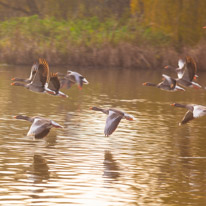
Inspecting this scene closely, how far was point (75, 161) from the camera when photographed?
1521 cm

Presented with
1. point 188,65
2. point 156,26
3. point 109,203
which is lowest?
point 109,203

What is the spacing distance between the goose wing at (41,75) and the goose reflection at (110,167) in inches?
102

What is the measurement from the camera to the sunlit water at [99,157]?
12602mm

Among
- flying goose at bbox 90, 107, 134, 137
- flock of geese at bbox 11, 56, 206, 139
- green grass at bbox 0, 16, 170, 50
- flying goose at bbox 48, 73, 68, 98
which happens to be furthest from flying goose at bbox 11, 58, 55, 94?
green grass at bbox 0, 16, 170, 50

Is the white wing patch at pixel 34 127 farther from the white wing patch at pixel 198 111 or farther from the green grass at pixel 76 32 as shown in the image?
the green grass at pixel 76 32

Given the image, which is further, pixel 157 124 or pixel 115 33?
pixel 115 33

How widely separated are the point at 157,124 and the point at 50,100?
6281 millimetres

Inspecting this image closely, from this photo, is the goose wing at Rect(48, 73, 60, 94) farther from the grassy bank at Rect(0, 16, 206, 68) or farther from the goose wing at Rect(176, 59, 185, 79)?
the grassy bank at Rect(0, 16, 206, 68)

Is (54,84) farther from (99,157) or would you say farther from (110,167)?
(110,167)

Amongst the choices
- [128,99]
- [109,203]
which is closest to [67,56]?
[128,99]

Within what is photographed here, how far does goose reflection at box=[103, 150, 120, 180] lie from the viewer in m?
14.1

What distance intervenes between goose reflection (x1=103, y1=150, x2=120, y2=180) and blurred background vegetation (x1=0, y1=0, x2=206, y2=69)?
22408mm

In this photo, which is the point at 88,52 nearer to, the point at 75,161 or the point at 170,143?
the point at 170,143

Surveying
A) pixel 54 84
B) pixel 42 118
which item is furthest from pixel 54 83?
pixel 42 118
